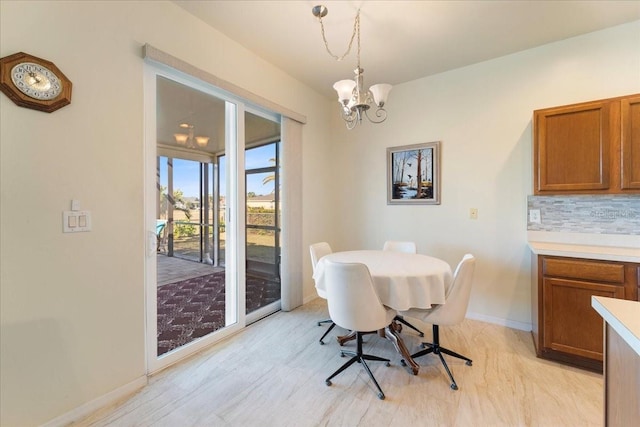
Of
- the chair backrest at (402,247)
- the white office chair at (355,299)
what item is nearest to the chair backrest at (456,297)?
the white office chair at (355,299)

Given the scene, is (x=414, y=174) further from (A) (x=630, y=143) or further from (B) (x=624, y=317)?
(B) (x=624, y=317)

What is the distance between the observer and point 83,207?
1652mm

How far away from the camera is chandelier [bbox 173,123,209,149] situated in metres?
3.49

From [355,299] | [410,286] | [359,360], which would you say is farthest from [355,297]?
[359,360]

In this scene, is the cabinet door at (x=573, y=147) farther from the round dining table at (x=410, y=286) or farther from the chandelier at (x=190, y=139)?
the chandelier at (x=190, y=139)

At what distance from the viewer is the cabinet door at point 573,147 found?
218 cm

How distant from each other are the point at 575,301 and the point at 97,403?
11.2 ft

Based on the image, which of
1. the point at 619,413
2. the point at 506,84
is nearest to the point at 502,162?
the point at 506,84

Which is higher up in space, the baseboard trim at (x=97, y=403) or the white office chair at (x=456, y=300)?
the white office chair at (x=456, y=300)

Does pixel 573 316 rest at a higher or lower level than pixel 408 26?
lower

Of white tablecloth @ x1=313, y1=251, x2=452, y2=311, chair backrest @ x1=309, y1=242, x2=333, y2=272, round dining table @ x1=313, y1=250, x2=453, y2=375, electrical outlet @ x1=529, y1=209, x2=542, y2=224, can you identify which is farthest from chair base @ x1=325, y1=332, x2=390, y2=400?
electrical outlet @ x1=529, y1=209, x2=542, y2=224

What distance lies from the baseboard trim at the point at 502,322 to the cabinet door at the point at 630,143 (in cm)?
154

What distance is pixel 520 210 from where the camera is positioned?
111 inches

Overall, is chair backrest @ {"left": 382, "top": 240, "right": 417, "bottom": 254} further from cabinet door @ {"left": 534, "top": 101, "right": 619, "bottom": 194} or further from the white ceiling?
the white ceiling
